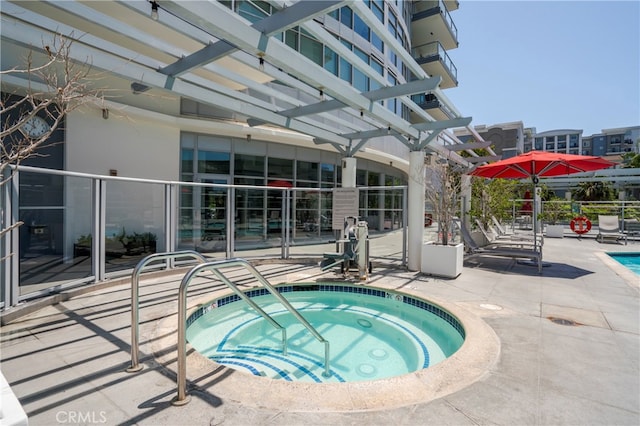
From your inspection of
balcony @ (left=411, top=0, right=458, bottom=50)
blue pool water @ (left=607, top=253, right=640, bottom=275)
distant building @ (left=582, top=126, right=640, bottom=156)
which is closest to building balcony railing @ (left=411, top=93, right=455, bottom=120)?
balcony @ (left=411, top=0, right=458, bottom=50)

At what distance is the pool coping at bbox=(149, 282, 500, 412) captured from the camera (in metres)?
2.60

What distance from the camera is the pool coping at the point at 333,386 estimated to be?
8.54 feet

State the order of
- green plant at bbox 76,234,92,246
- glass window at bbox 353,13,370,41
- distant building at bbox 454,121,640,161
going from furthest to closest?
distant building at bbox 454,121,640,161 → glass window at bbox 353,13,370,41 → green plant at bbox 76,234,92,246

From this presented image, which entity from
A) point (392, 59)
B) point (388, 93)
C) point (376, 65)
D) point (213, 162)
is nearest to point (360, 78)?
point (376, 65)

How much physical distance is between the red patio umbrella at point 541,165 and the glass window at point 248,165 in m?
8.07

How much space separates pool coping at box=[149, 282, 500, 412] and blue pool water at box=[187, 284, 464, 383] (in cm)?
96

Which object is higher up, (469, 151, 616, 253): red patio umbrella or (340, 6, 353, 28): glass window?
(340, 6, 353, 28): glass window

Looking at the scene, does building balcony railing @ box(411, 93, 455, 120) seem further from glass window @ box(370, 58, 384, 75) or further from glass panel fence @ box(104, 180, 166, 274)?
glass panel fence @ box(104, 180, 166, 274)

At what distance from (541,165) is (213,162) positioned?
35.4 feet

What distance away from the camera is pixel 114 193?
7770mm

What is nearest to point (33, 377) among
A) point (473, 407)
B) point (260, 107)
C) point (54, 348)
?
point (54, 348)

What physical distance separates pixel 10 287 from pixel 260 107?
5.73 m

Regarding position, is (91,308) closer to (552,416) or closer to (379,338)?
(379,338)

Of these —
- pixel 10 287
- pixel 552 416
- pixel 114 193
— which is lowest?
pixel 552 416
